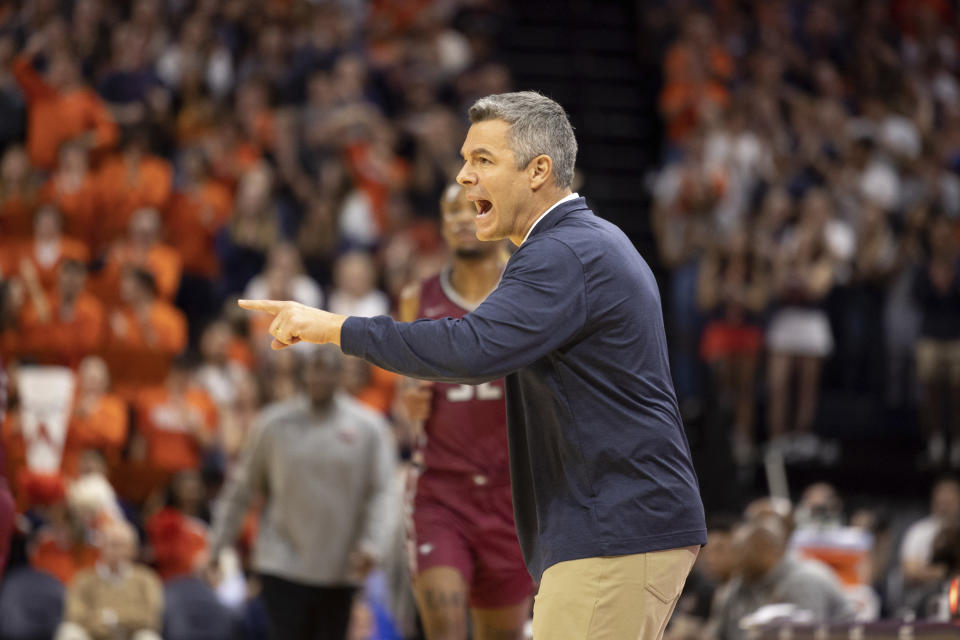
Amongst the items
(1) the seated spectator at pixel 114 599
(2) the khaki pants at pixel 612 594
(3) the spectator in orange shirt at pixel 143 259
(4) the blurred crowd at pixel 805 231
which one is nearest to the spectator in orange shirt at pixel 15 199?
(3) the spectator in orange shirt at pixel 143 259

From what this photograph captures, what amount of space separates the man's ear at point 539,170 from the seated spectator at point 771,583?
443 cm

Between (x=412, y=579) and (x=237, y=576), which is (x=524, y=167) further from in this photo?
(x=237, y=576)

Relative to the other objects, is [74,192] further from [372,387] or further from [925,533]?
[925,533]

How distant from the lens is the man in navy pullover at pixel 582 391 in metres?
3.64

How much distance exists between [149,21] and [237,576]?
5.95 m

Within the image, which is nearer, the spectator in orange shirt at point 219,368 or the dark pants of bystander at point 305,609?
the dark pants of bystander at point 305,609

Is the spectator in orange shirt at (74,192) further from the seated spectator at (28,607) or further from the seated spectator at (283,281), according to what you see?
the seated spectator at (28,607)

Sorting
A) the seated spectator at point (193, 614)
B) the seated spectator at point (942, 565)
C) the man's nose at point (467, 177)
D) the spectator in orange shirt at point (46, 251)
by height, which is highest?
the man's nose at point (467, 177)

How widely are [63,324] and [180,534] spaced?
2.12 m

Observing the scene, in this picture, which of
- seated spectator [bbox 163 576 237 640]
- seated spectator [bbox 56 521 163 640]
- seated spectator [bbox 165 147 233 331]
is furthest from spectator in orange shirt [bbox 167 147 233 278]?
seated spectator [bbox 163 576 237 640]

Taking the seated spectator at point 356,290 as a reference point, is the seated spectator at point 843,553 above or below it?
below

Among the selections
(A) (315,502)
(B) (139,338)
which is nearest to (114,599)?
(A) (315,502)

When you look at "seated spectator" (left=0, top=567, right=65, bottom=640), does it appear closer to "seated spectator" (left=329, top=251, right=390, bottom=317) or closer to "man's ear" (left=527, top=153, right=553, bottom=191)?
"seated spectator" (left=329, top=251, right=390, bottom=317)

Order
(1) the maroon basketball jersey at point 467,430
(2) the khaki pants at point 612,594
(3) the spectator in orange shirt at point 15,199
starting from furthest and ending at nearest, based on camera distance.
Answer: (3) the spectator in orange shirt at point 15,199
(1) the maroon basketball jersey at point 467,430
(2) the khaki pants at point 612,594
